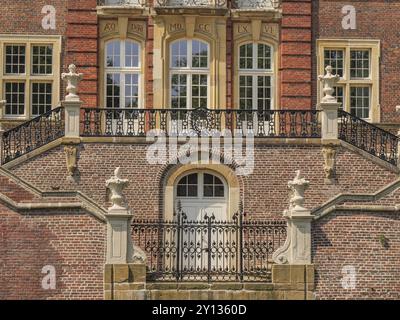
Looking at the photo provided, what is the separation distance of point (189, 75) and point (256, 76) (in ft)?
6.40

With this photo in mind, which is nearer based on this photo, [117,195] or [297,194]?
[117,195]

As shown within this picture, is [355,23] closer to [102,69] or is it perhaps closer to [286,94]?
[286,94]

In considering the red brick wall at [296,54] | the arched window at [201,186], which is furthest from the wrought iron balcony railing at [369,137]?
the arched window at [201,186]

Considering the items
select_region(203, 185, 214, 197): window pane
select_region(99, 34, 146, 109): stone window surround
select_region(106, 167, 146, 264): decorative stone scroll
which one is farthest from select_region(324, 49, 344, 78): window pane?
select_region(106, 167, 146, 264): decorative stone scroll

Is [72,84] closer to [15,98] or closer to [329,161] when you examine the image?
[15,98]

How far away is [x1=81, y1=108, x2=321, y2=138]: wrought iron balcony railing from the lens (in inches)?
1176

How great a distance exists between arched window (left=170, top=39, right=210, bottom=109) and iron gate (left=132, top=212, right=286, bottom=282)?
7.14 metres

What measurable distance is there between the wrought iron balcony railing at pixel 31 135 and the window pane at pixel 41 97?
7.17ft

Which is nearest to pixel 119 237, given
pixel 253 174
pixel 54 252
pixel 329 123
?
pixel 54 252

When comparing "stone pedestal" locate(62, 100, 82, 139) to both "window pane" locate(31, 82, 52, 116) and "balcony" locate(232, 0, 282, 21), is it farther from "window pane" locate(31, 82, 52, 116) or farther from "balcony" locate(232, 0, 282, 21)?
"balcony" locate(232, 0, 282, 21)

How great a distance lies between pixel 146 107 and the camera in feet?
108

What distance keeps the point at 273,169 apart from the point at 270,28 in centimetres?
594

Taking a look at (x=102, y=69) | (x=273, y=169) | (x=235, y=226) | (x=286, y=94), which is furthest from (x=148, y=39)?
(x=235, y=226)

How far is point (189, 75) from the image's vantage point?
3328 centimetres
